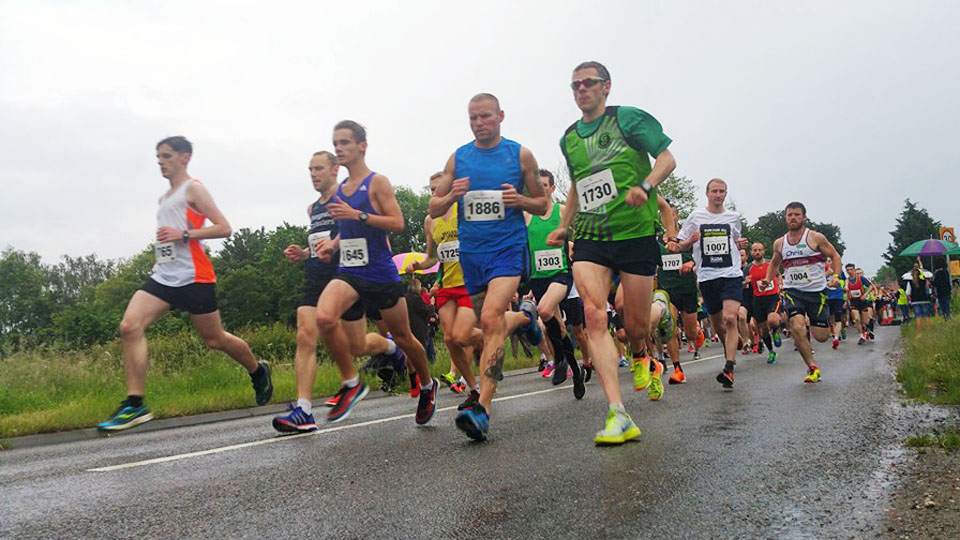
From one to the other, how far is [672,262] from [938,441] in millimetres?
6031

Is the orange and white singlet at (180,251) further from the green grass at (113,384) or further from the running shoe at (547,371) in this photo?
the running shoe at (547,371)

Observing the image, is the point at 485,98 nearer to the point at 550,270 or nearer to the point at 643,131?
the point at 643,131

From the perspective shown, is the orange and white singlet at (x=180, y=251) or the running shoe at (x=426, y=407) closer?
the orange and white singlet at (x=180, y=251)

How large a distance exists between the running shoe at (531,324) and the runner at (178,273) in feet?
7.98

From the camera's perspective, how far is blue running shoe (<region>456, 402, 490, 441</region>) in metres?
5.27

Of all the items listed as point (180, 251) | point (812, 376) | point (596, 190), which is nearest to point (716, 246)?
point (812, 376)

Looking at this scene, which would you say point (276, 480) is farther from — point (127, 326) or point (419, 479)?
point (127, 326)

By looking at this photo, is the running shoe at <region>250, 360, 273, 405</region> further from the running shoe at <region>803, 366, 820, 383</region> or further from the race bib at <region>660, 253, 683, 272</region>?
the running shoe at <region>803, 366, 820, 383</region>

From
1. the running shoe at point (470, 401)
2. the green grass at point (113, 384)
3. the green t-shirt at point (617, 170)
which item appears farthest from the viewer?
the green grass at point (113, 384)

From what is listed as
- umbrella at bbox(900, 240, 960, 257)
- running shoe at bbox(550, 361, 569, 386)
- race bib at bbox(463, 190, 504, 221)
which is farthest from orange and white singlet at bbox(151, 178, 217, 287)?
umbrella at bbox(900, 240, 960, 257)

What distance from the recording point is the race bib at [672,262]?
10383 millimetres

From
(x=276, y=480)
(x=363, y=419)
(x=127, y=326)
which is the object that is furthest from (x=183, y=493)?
(x=363, y=419)

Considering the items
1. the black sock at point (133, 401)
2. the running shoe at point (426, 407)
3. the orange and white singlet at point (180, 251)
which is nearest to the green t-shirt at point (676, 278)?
the running shoe at point (426, 407)

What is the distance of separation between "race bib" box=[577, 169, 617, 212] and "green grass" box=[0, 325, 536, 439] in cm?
653
